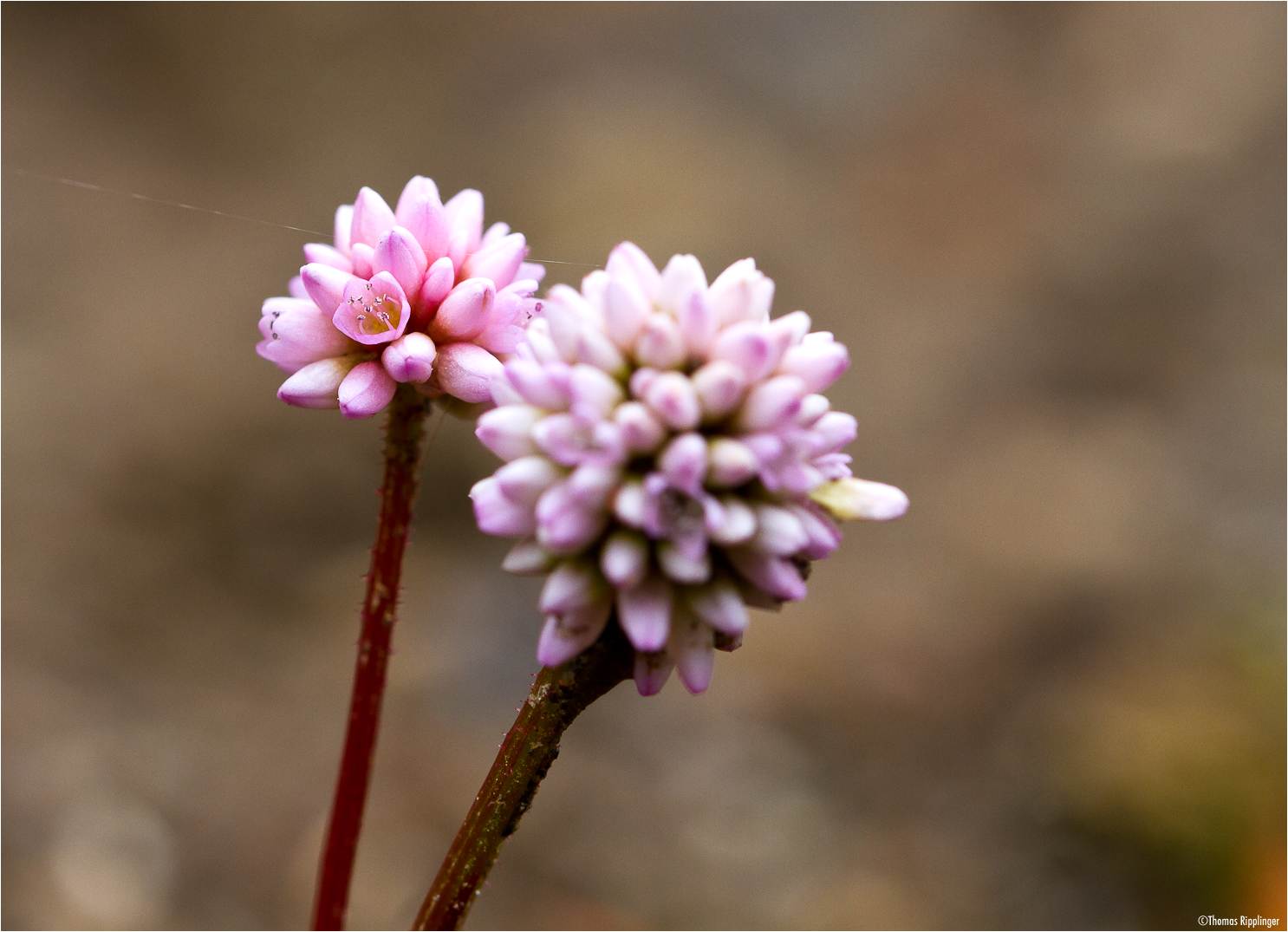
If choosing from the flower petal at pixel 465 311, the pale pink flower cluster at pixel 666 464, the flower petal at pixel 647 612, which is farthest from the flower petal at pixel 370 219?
the flower petal at pixel 647 612

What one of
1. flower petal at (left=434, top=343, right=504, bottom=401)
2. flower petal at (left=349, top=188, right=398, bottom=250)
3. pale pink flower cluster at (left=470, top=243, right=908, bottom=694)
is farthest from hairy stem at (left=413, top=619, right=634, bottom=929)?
flower petal at (left=349, top=188, right=398, bottom=250)

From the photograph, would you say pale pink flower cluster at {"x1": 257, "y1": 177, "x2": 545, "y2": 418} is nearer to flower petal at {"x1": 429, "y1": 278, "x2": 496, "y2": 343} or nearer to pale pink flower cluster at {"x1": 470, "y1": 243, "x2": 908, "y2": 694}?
flower petal at {"x1": 429, "y1": 278, "x2": 496, "y2": 343}

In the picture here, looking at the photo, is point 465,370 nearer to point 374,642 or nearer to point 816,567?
point 374,642

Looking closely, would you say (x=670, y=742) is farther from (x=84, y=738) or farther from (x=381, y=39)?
(x=381, y=39)

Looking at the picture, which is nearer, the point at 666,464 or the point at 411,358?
the point at 666,464

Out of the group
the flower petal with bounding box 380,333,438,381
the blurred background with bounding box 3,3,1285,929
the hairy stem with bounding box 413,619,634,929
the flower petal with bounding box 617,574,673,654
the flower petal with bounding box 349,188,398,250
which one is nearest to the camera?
the flower petal with bounding box 617,574,673,654

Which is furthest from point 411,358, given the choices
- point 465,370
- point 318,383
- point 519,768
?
point 519,768

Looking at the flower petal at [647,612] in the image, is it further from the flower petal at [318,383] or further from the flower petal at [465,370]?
the flower petal at [318,383]
